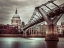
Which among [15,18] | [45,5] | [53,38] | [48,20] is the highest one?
[15,18]

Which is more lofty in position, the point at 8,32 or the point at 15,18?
the point at 15,18

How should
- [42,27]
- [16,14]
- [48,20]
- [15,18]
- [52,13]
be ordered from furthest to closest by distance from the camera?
[16,14] < [15,18] < [42,27] < [48,20] < [52,13]

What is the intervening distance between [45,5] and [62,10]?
797 centimetres

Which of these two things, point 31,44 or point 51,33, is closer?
point 31,44

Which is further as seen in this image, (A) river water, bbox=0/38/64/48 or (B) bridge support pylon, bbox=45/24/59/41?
(B) bridge support pylon, bbox=45/24/59/41

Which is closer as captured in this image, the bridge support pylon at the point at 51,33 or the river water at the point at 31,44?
the river water at the point at 31,44

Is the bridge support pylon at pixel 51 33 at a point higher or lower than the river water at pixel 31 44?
higher

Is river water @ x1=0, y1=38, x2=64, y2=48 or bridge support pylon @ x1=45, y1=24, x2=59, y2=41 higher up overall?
bridge support pylon @ x1=45, y1=24, x2=59, y2=41

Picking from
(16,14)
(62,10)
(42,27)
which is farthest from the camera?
(16,14)

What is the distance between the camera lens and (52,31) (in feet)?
127

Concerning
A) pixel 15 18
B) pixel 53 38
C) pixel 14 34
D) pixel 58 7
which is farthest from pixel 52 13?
pixel 15 18

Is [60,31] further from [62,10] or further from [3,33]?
[62,10]

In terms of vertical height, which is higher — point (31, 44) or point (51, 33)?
point (51, 33)

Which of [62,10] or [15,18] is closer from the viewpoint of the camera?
[62,10]
